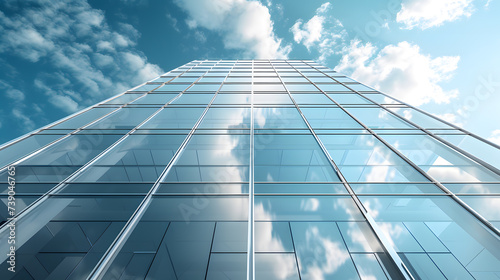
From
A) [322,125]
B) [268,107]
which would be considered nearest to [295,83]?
[268,107]

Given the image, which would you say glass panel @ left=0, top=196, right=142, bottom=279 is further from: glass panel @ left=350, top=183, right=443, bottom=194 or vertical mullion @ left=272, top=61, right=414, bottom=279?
glass panel @ left=350, top=183, right=443, bottom=194

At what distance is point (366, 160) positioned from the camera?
6.62m

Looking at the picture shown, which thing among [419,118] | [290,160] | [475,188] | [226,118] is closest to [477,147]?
[419,118]

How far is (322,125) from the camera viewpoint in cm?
828

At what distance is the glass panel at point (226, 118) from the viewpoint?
830 centimetres

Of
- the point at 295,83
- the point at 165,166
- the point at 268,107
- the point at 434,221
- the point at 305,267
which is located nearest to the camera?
the point at 305,267

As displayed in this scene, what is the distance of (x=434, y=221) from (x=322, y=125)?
4.47m

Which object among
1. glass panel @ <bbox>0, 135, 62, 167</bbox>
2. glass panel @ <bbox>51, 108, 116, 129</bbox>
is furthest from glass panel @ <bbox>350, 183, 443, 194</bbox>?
glass panel @ <bbox>51, 108, 116, 129</bbox>

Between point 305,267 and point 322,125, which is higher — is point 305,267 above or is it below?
below

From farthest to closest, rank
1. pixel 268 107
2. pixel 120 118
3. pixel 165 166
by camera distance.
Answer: pixel 268 107
pixel 120 118
pixel 165 166

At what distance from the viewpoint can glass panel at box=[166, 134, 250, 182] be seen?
18.6ft

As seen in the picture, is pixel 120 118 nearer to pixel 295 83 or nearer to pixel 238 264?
pixel 238 264

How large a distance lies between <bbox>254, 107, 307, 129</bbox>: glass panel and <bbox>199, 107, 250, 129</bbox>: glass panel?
473 mm

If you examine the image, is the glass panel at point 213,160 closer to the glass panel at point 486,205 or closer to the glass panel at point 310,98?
the glass panel at point 310,98
